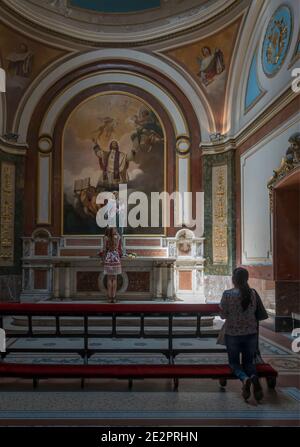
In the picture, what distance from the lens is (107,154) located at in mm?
15430

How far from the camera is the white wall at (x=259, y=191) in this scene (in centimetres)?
1041

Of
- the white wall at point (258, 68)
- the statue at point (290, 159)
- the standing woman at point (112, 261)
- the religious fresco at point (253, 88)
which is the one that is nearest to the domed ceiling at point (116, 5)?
the white wall at point (258, 68)

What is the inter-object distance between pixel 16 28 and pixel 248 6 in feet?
22.8

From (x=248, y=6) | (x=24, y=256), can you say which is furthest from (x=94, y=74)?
(x=24, y=256)

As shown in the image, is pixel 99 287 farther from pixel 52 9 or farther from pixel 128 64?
pixel 52 9

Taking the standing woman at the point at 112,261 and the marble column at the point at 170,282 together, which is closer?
the standing woman at the point at 112,261

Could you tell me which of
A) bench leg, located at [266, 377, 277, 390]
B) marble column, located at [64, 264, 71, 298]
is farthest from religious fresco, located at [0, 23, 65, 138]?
bench leg, located at [266, 377, 277, 390]

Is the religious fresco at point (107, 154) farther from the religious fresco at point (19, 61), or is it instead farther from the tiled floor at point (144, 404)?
the tiled floor at point (144, 404)

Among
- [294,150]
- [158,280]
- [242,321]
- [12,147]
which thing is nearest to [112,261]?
[158,280]

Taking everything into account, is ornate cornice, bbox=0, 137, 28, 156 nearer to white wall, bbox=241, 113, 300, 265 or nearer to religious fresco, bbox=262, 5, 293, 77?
white wall, bbox=241, 113, 300, 265

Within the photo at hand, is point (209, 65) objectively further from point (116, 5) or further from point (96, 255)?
point (96, 255)

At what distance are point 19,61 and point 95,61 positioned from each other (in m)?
2.57

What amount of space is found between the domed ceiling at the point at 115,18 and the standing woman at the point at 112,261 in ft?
23.5

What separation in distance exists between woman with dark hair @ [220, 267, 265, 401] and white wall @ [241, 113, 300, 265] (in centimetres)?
520
